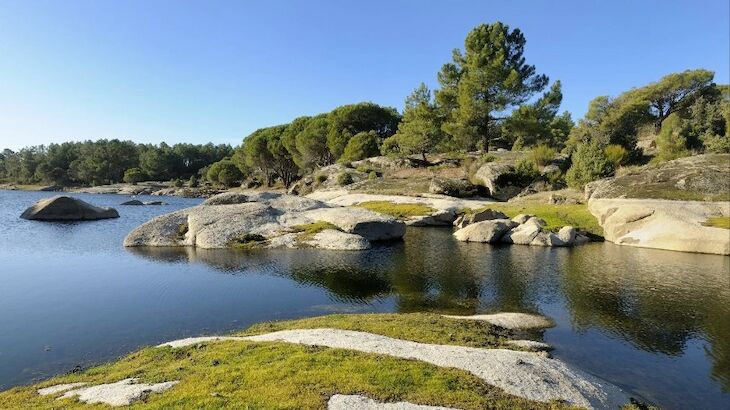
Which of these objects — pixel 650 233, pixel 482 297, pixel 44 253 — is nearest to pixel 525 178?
pixel 650 233

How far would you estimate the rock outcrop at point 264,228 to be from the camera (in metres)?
48.3

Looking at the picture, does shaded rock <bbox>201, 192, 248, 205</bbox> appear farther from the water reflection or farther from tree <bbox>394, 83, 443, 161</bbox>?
tree <bbox>394, 83, 443, 161</bbox>

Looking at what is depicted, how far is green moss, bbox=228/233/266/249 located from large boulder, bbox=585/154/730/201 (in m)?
43.9

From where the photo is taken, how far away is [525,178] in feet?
273

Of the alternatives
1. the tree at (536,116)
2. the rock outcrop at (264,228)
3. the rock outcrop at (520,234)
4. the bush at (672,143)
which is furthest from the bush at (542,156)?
the rock outcrop at (264,228)

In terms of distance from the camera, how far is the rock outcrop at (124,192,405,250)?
159 ft

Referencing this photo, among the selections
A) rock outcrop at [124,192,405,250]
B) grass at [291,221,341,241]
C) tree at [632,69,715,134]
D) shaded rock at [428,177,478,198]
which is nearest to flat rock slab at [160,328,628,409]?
rock outcrop at [124,192,405,250]

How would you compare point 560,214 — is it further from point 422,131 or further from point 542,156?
point 422,131

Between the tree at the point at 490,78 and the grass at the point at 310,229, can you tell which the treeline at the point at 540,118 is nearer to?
the tree at the point at 490,78

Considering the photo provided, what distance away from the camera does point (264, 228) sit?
51812mm

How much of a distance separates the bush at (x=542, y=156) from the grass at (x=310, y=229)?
49571mm

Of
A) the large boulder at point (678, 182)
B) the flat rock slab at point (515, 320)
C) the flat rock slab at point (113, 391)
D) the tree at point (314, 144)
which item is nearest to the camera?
the flat rock slab at point (113, 391)

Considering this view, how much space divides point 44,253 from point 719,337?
55.5m

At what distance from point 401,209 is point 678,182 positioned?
37.2 metres
